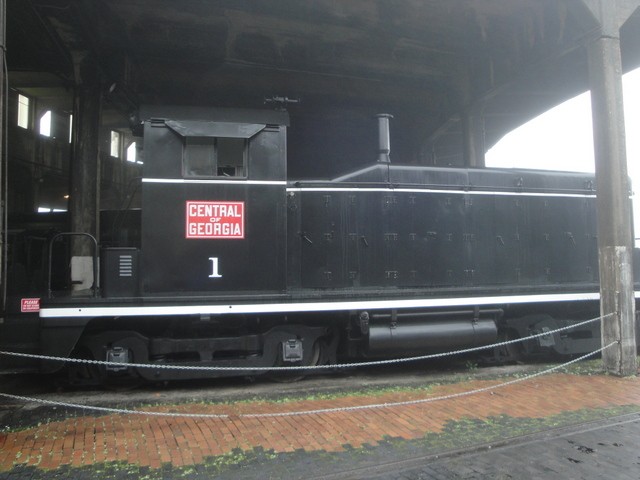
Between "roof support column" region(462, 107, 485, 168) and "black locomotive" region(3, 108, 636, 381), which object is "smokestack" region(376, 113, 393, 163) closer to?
"black locomotive" region(3, 108, 636, 381)

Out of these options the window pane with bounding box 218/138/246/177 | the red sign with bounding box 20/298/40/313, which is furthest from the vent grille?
the window pane with bounding box 218/138/246/177

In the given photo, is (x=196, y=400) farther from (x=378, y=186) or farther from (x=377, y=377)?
(x=378, y=186)

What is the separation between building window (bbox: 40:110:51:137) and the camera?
20.2 m

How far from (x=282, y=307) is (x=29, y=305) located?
2987mm

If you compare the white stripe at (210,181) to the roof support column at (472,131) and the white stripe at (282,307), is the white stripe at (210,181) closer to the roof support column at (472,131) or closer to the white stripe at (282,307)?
the white stripe at (282,307)

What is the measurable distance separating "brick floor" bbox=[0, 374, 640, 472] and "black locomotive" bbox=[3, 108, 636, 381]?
952mm

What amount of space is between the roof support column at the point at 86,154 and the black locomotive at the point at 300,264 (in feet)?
21.4

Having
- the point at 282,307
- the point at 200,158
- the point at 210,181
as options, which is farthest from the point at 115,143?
the point at 282,307

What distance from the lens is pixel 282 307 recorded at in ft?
19.9

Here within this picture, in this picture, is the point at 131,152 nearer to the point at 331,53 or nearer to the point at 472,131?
the point at 331,53

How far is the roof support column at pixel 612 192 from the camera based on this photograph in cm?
684

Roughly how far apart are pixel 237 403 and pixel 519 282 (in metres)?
4.91

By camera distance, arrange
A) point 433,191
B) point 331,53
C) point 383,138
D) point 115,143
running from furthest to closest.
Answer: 1. point 115,143
2. point 331,53
3. point 433,191
4. point 383,138

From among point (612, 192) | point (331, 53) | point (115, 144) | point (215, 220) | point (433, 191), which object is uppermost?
point (115, 144)
